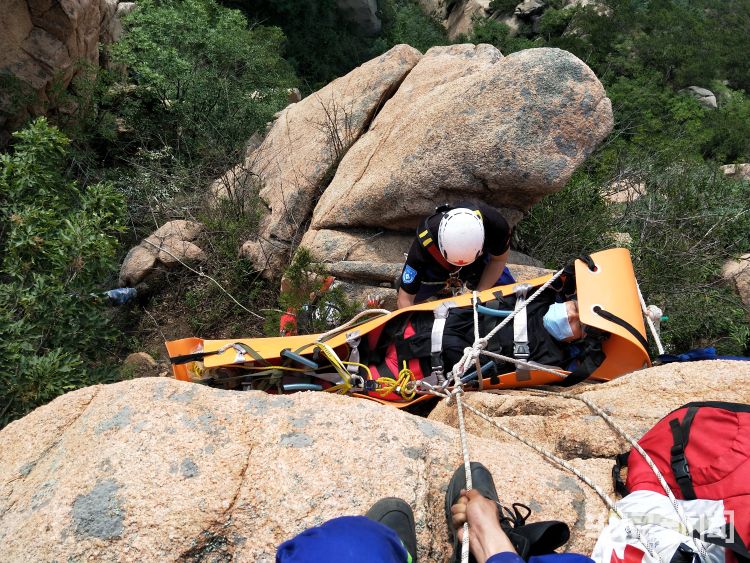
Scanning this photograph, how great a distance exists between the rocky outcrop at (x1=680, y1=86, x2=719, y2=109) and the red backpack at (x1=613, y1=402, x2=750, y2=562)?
16379 mm

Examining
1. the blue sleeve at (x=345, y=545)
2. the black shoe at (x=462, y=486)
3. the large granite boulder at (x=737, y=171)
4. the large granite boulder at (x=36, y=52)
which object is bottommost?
the large granite boulder at (x=737, y=171)

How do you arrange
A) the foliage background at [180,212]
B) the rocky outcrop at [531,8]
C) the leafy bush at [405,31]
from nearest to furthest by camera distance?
the foliage background at [180,212], the leafy bush at [405,31], the rocky outcrop at [531,8]

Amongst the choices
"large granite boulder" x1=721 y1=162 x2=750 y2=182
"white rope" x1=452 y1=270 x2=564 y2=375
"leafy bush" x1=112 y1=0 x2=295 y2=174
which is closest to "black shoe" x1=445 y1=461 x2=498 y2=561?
"white rope" x1=452 y1=270 x2=564 y2=375

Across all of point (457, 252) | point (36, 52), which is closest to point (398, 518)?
point (457, 252)

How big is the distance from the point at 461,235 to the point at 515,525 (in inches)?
77.8

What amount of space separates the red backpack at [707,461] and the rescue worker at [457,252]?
1.68 meters

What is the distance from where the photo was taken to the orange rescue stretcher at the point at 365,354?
3289mm

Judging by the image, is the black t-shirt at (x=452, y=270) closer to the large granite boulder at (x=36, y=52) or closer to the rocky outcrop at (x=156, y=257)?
the rocky outcrop at (x=156, y=257)

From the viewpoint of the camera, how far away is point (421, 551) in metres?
2.05

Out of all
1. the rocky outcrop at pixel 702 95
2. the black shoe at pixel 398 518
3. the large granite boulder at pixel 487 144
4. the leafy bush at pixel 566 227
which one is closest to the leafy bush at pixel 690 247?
the leafy bush at pixel 566 227

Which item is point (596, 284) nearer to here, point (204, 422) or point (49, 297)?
point (204, 422)

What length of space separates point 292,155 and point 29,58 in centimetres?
311

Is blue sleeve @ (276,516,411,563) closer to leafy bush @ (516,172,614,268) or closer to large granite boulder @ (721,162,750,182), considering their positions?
leafy bush @ (516,172,614,268)

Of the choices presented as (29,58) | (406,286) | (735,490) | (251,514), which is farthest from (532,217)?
(29,58)
